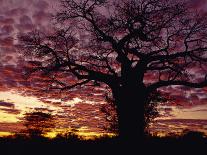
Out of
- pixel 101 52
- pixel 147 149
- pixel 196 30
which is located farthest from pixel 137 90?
pixel 147 149

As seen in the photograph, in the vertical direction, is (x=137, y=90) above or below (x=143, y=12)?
below

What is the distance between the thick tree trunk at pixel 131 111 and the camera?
60.8 ft

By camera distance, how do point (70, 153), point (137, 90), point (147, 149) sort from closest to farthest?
1. point (70, 153)
2. point (147, 149)
3. point (137, 90)

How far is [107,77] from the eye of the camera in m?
19.4

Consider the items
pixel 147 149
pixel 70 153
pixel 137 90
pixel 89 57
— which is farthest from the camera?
pixel 89 57

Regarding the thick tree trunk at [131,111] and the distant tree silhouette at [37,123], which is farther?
the distant tree silhouette at [37,123]

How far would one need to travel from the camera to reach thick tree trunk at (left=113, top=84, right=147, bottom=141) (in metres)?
18.5

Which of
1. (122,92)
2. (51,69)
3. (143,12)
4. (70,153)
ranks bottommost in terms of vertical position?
(70,153)

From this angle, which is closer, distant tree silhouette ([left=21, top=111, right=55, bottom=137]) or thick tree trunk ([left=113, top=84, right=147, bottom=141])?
thick tree trunk ([left=113, top=84, right=147, bottom=141])

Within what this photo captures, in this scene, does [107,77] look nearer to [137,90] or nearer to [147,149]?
[137,90]

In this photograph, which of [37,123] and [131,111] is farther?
[37,123]

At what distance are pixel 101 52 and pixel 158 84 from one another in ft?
13.5

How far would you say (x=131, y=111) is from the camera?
18.7 metres

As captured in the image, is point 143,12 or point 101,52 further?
point 101,52
